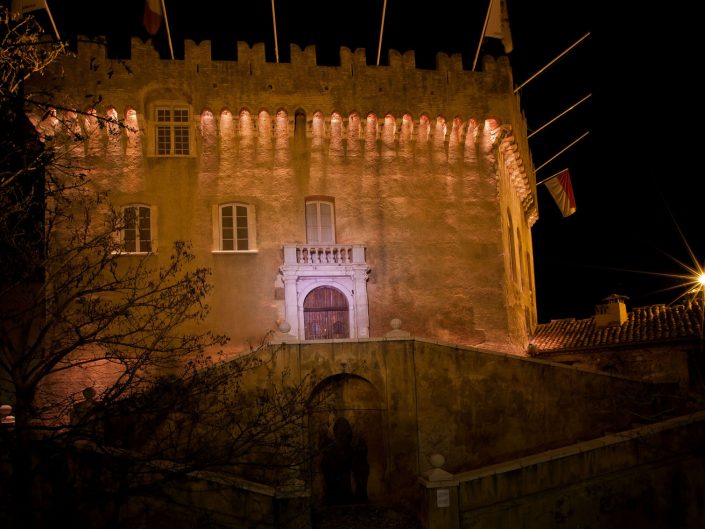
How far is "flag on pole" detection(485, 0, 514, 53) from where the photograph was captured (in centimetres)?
2367

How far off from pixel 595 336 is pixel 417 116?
37.2ft

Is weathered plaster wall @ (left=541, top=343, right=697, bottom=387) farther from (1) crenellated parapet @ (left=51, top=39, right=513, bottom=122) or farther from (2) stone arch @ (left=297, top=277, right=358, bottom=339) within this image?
(1) crenellated parapet @ (left=51, top=39, right=513, bottom=122)

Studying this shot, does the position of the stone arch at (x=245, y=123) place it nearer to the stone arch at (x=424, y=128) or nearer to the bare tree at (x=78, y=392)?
the stone arch at (x=424, y=128)

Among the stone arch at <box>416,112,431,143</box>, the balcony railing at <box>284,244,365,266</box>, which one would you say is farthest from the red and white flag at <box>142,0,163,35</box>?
the stone arch at <box>416,112,431,143</box>

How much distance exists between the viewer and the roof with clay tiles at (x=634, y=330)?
961 inches

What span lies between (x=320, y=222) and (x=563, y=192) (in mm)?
10716

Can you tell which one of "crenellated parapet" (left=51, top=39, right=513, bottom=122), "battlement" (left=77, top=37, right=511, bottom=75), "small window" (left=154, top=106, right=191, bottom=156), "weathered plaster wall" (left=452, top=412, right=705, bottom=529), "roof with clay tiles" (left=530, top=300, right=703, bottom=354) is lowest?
"weathered plaster wall" (left=452, top=412, right=705, bottom=529)

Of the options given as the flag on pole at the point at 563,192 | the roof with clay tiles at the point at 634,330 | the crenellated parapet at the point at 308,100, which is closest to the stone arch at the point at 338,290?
the crenellated parapet at the point at 308,100

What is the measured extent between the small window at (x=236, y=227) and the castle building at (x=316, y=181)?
1.9 inches

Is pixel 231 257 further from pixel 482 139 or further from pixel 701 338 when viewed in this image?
pixel 701 338

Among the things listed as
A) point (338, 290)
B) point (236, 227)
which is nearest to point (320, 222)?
point (338, 290)

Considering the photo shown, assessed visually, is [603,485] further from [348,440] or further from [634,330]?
[634,330]

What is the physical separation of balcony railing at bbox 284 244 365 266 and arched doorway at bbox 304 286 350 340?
1082 mm

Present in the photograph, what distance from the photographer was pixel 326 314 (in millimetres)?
23812
